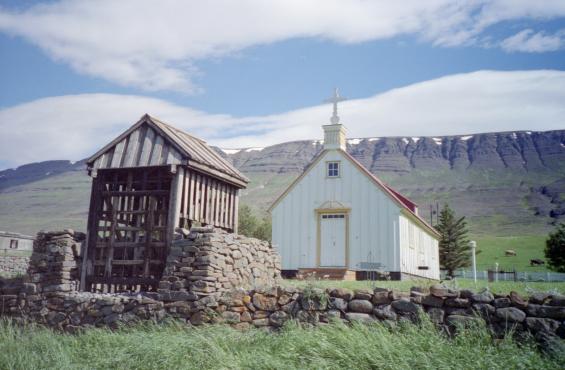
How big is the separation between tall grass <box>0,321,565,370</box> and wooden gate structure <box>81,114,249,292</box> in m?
2.37

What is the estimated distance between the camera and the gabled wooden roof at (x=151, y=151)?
11.7 meters

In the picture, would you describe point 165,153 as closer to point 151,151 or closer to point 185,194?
point 151,151

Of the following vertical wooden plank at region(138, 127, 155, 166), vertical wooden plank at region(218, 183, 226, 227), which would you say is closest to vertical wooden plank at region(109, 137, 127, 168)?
vertical wooden plank at region(138, 127, 155, 166)

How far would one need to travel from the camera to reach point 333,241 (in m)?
21.6

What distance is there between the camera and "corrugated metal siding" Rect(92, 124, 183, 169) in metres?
11.8

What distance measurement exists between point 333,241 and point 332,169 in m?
3.28

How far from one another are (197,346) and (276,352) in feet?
4.68

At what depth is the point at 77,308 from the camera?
35.5 feet

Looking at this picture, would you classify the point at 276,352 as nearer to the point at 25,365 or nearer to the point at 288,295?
the point at 288,295

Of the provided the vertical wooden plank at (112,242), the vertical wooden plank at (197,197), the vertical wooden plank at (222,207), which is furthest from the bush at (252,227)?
the vertical wooden plank at (197,197)

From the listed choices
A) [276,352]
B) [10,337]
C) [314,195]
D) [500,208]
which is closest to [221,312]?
[276,352]

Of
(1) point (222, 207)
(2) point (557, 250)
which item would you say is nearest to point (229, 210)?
(1) point (222, 207)

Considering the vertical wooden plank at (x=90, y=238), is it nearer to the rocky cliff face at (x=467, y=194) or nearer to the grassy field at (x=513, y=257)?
the grassy field at (x=513, y=257)

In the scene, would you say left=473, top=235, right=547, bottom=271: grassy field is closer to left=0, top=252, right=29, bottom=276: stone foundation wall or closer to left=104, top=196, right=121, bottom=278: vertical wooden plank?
left=0, top=252, right=29, bottom=276: stone foundation wall
